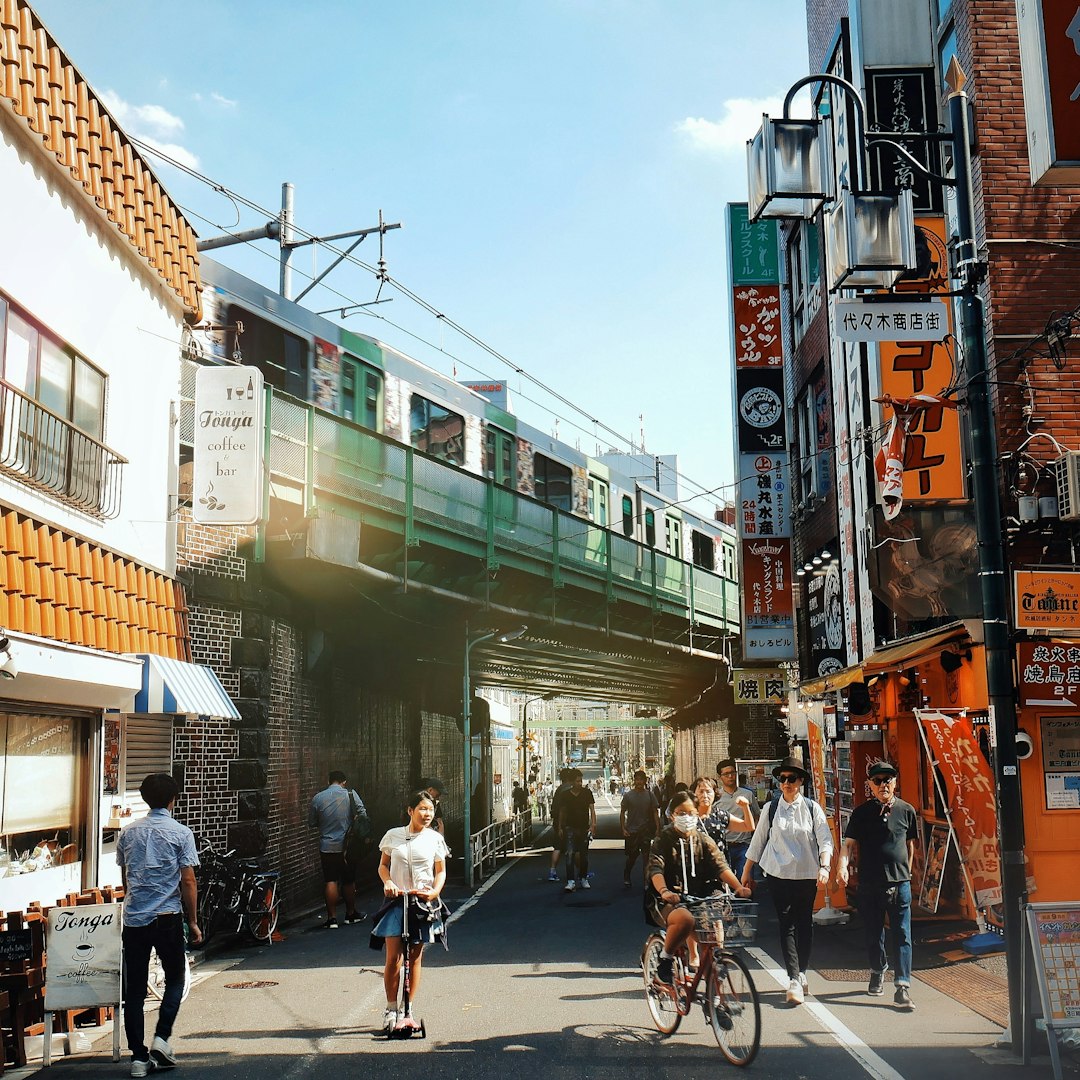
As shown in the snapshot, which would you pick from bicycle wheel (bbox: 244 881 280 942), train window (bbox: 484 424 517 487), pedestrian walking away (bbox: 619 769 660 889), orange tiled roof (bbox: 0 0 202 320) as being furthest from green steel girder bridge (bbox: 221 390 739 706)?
pedestrian walking away (bbox: 619 769 660 889)

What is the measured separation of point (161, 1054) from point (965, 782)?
7.52m

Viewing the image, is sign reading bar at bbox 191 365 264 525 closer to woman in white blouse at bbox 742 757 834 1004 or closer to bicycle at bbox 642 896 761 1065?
woman in white blouse at bbox 742 757 834 1004

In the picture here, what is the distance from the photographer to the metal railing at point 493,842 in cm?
1953

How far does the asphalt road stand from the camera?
692cm

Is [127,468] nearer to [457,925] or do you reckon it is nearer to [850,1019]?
[457,925]

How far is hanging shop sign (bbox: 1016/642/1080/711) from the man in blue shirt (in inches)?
303

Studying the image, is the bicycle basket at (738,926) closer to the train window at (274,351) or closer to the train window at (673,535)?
the train window at (274,351)

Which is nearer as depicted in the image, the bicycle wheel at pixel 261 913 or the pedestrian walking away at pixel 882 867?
the pedestrian walking away at pixel 882 867

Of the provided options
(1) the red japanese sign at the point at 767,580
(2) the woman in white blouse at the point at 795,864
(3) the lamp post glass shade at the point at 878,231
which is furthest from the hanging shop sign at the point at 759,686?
(3) the lamp post glass shade at the point at 878,231

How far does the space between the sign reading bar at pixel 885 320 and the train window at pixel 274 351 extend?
8106mm

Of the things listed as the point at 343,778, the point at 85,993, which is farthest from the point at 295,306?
the point at 85,993

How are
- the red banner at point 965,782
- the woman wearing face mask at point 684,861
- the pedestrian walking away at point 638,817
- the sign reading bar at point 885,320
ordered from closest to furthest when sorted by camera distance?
the woman wearing face mask at point 684,861 → the sign reading bar at point 885,320 → the red banner at point 965,782 → the pedestrian walking away at point 638,817

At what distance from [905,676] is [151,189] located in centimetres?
1052

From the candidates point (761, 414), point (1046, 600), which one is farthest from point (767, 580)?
point (1046, 600)
